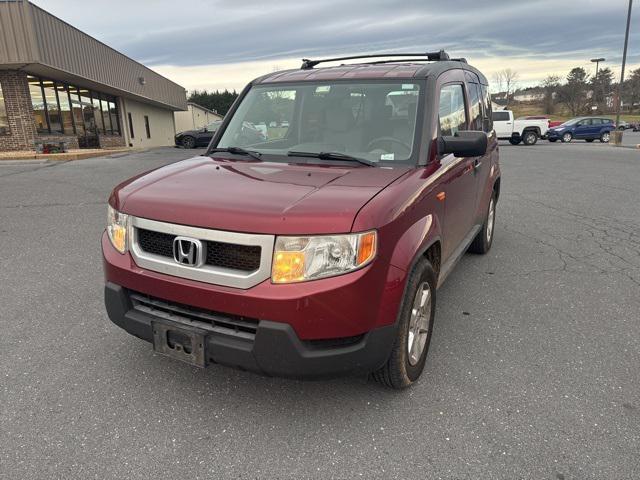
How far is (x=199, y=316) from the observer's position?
2.33m

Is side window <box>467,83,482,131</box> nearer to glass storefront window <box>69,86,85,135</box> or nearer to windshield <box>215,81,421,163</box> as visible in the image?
windshield <box>215,81,421,163</box>

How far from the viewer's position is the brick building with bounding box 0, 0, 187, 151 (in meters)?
15.6

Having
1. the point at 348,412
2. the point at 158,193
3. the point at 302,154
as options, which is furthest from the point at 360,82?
the point at 348,412

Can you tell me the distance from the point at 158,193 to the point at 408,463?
1862mm

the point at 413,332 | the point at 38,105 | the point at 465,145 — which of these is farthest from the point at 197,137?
the point at 413,332

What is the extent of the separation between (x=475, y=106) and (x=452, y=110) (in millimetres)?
990

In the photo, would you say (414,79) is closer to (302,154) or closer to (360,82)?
(360,82)

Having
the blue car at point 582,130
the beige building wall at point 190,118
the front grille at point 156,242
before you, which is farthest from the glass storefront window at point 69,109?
the blue car at point 582,130

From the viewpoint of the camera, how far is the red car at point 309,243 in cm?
214

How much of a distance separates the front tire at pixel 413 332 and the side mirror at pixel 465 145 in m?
0.78

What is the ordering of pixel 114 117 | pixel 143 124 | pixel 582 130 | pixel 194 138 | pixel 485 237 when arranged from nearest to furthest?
pixel 485 237 → pixel 194 138 → pixel 114 117 → pixel 582 130 → pixel 143 124

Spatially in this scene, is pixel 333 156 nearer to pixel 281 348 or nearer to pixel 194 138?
pixel 281 348

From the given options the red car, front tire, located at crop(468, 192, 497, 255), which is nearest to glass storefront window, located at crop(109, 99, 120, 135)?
front tire, located at crop(468, 192, 497, 255)

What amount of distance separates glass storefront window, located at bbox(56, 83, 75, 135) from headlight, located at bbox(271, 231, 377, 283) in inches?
846
